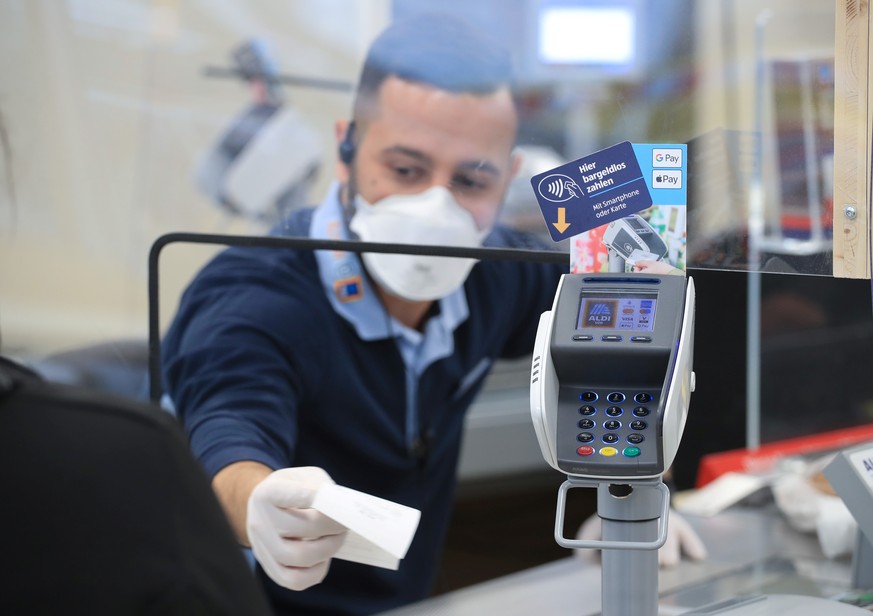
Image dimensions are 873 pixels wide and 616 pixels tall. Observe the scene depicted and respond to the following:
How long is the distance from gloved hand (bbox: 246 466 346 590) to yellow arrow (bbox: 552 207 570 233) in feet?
1.23

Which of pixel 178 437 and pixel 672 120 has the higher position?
pixel 672 120

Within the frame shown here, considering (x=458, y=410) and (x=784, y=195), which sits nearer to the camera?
(x=784, y=195)

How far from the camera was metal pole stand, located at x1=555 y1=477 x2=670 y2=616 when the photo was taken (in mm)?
978

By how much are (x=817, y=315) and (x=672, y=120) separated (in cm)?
170

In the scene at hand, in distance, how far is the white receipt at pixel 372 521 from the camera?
936mm

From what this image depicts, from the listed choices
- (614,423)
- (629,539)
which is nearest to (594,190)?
(614,423)

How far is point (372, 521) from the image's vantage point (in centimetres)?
Result: 97

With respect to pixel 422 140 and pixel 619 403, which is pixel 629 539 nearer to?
pixel 619 403

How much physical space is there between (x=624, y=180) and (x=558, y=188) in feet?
0.23

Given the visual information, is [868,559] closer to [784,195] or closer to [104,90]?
[784,195]

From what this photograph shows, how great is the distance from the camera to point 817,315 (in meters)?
2.80

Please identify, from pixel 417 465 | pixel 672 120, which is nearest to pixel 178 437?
pixel 672 120

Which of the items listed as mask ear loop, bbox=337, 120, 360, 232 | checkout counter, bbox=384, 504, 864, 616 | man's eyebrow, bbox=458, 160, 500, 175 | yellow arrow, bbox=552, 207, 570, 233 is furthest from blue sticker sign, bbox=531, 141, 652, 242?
checkout counter, bbox=384, 504, 864, 616

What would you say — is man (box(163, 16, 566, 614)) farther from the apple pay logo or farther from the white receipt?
the apple pay logo
